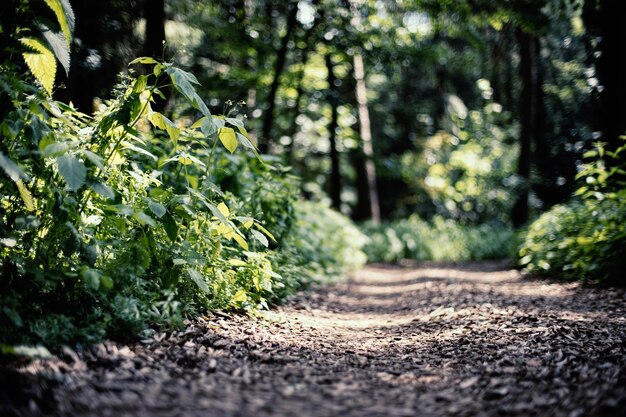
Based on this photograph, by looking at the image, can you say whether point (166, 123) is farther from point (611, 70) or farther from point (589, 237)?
point (611, 70)

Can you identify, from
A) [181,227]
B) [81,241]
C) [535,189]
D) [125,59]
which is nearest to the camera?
[81,241]

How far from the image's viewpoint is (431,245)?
14.0 m

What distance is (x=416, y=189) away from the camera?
2212 centimetres

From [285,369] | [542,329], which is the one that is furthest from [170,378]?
[542,329]

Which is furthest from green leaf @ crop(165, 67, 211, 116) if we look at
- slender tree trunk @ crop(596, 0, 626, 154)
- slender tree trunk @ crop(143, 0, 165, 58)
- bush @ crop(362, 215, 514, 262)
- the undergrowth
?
bush @ crop(362, 215, 514, 262)

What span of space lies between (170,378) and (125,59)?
514 cm

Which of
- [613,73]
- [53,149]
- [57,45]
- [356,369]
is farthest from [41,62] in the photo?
[613,73]

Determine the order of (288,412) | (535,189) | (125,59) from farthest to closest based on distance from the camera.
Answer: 1. (535,189)
2. (125,59)
3. (288,412)

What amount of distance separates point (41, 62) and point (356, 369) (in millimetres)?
2646

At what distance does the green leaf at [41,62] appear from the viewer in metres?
2.50

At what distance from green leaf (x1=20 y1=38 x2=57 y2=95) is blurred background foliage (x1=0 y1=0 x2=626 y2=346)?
0.08 ft

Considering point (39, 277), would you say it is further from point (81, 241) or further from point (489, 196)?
point (489, 196)

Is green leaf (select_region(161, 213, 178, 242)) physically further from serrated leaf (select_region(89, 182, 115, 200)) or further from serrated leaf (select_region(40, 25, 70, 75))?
serrated leaf (select_region(40, 25, 70, 75))

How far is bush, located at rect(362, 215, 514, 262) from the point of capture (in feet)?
44.2
